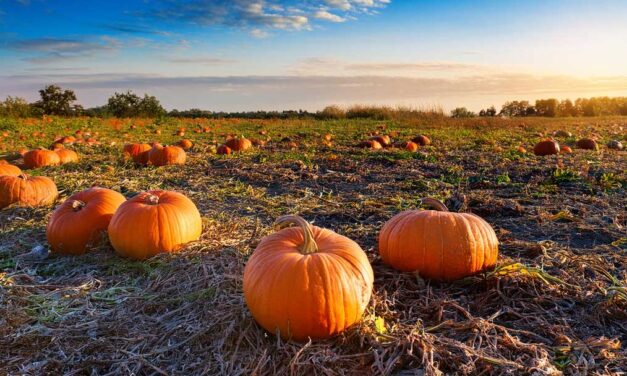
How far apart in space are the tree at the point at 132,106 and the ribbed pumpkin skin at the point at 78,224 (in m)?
29.6

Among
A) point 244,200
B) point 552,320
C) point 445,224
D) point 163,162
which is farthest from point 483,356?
point 163,162

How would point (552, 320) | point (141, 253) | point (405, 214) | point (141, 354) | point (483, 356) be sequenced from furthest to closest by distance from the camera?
point (141, 253), point (405, 214), point (552, 320), point (141, 354), point (483, 356)

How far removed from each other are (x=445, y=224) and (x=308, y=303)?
4.72 feet

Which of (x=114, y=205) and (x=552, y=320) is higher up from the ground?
(x=114, y=205)

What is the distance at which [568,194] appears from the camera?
698cm

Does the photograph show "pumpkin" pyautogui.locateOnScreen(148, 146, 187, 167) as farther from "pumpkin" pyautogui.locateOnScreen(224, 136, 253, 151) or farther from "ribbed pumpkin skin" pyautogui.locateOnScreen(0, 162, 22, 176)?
"pumpkin" pyautogui.locateOnScreen(224, 136, 253, 151)

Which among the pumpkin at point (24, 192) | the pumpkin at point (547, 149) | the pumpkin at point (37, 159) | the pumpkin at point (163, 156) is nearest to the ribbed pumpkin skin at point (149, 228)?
the pumpkin at point (24, 192)

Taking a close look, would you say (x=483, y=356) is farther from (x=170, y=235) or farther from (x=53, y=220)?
(x=53, y=220)

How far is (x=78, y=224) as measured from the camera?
15.4ft

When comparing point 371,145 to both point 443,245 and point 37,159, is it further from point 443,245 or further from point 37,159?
point 443,245

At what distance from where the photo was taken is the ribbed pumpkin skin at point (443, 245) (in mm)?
3684

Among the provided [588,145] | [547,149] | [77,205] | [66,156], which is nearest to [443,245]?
[77,205]

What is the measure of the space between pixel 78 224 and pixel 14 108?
86.3 ft

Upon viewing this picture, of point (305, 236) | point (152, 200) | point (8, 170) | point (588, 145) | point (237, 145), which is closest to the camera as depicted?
point (305, 236)
